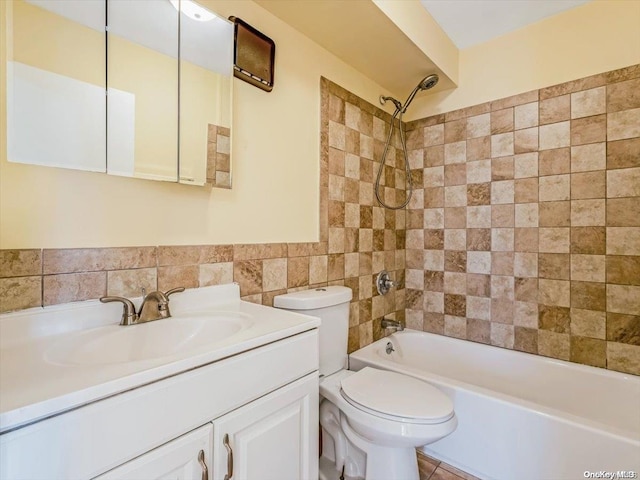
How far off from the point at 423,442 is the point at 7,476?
1.13 metres

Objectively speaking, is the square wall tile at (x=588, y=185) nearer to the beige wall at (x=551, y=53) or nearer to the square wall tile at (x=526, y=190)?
the square wall tile at (x=526, y=190)

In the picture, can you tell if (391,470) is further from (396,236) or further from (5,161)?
(5,161)

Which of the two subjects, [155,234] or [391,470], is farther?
[391,470]

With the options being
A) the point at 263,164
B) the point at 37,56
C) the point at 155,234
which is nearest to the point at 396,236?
the point at 263,164

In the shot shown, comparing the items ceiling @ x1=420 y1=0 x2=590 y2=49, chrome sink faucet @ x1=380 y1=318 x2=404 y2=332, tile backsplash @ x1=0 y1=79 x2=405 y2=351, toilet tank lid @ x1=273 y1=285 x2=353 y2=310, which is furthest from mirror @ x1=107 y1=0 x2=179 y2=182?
chrome sink faucet @ x1=380 y1=318 x2=404 y2=332

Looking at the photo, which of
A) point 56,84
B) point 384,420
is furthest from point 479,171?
point 56,84

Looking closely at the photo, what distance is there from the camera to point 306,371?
1057 mm

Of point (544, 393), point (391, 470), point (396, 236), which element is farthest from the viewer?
point (396, 236)

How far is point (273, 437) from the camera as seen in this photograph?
0.95 metres

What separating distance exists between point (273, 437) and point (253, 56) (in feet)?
4.89

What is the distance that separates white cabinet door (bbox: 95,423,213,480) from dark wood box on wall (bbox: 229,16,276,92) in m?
1.33

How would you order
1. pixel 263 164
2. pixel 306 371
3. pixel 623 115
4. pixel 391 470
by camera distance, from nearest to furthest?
pixel 306 371, pixel 391 470, pixel 263 164, pixel 623 115

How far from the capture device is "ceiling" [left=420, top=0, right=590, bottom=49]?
5.68 feet

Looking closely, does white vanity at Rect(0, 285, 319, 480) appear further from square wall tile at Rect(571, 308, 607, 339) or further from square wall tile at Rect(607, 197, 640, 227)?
square wall tile at Rect(607, 197, 640, 227)
